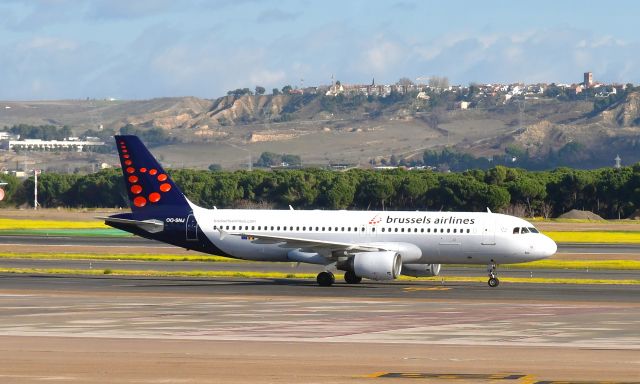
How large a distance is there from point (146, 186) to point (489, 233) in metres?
16.3

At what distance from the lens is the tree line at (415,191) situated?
147 meters

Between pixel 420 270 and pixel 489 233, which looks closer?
pixel 489 233

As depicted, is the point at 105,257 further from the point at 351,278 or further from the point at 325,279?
the point at 325,279

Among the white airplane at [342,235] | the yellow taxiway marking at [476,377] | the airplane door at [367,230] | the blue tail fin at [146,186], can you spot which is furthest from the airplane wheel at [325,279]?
the yellow taxiway marking at [476,377]

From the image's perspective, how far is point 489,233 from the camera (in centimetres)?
5562

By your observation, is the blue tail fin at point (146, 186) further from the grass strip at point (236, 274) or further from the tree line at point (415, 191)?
the tree line at point (415, 191)

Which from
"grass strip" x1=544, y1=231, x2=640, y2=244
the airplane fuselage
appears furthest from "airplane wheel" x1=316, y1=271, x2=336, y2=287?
"grass strip" x1=544, y1=231, x2=640, y2=244

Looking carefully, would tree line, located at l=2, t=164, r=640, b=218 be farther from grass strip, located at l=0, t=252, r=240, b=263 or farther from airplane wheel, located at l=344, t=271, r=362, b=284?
airplane wheel, located at l=344, t=271, r=362, b=284

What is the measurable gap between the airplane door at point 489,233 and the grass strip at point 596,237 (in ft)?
131

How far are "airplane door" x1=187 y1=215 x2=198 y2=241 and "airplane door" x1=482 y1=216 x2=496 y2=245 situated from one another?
13.2m

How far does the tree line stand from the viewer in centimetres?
14712

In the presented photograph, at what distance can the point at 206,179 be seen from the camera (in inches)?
6826

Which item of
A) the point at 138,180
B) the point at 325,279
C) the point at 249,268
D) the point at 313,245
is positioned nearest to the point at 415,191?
the point at 249,268

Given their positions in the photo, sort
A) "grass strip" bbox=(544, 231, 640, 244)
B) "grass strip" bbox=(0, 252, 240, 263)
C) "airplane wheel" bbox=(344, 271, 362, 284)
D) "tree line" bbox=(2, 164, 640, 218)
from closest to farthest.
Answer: "airplane wheel" bbox=(344, 271, 362, 284) < "grass strip" bbox=(0, 252, 240, 263) < "grass strip" bbox=(544, 231, 640, 244) < "tree line" bbox=(2, 164, 640, 218)
